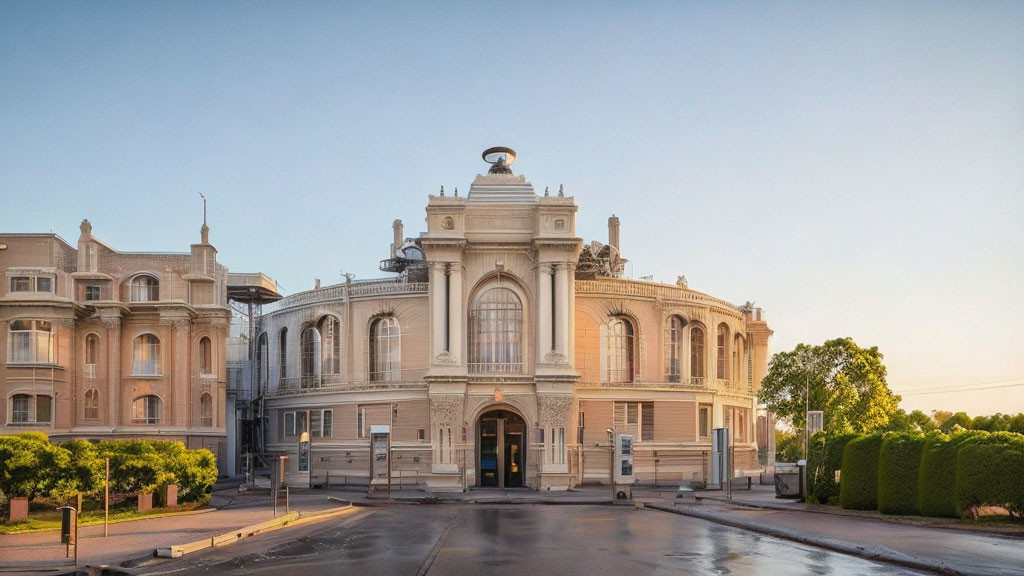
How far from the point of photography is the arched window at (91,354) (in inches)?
1951

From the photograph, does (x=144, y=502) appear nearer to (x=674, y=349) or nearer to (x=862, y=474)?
(x=862, y=474)

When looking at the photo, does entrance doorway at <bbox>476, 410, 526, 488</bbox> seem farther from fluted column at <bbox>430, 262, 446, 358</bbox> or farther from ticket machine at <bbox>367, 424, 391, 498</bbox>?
ticket machine at <bbox>367, 424, 391, 498</bbox>

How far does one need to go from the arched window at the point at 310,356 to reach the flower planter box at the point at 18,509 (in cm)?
2699

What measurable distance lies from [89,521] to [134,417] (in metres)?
23.5

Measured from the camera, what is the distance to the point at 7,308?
47.3 m

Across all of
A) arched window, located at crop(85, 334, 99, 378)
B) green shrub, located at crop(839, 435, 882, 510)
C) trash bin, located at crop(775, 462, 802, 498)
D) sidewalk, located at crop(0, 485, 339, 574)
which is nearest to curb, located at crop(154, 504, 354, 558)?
sidewalk, located at crop(0, 485, 339, 574)

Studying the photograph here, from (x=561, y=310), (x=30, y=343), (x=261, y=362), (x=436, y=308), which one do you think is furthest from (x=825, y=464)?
(x=30, y=343)

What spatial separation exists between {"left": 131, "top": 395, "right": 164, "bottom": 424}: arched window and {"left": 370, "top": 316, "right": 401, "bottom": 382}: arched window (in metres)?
12.0

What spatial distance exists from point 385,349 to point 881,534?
1292 inches

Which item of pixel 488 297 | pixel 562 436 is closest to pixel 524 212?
pixel 488 297

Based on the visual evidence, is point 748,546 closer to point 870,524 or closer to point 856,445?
point 870,524

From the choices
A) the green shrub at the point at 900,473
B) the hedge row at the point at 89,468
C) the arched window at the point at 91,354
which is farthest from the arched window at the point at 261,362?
the green shrub at the point at 900,473

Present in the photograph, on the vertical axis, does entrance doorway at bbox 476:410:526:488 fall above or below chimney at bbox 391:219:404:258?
below

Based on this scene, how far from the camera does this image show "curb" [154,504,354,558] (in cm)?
2084
